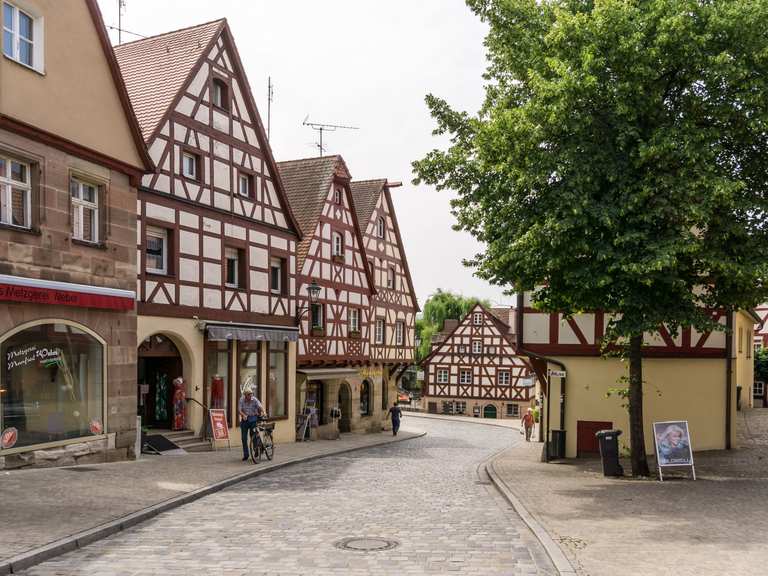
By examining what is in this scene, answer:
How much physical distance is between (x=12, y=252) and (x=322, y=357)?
712 inches

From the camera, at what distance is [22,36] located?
1448 cm

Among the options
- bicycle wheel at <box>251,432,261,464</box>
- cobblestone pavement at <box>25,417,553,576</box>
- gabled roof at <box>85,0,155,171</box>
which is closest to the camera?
cobblestone pavement at <box>25,417,553,576</box>

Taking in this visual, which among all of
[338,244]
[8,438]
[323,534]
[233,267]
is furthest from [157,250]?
[338,244]

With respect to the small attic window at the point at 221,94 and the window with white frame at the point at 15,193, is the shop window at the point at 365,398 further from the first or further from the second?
the window with white frame at the point at 15,193

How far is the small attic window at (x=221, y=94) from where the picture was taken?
77.3 feet

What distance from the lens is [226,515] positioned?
11.4 meters

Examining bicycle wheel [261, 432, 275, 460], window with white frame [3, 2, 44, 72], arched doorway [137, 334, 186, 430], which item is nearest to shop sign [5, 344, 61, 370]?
window with white frame [3, 2, 44, 72]

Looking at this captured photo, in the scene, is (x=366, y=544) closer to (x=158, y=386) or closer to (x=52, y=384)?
(x=52, y=384)

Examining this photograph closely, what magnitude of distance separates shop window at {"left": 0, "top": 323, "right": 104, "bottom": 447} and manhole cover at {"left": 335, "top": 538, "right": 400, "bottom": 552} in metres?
7.48

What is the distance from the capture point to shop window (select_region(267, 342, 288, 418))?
26078mm

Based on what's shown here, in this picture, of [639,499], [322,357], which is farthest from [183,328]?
[639,499]

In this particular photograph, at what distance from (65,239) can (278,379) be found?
488 inches

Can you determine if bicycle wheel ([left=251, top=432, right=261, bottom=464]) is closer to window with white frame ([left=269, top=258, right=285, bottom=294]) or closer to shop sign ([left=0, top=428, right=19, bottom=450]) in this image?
shop sign ([left=0, top=428, right=19, bottom=450])

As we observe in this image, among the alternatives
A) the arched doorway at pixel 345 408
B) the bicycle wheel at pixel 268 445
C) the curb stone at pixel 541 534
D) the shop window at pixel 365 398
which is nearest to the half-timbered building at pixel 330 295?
the arched doorway at pixel 345 408
